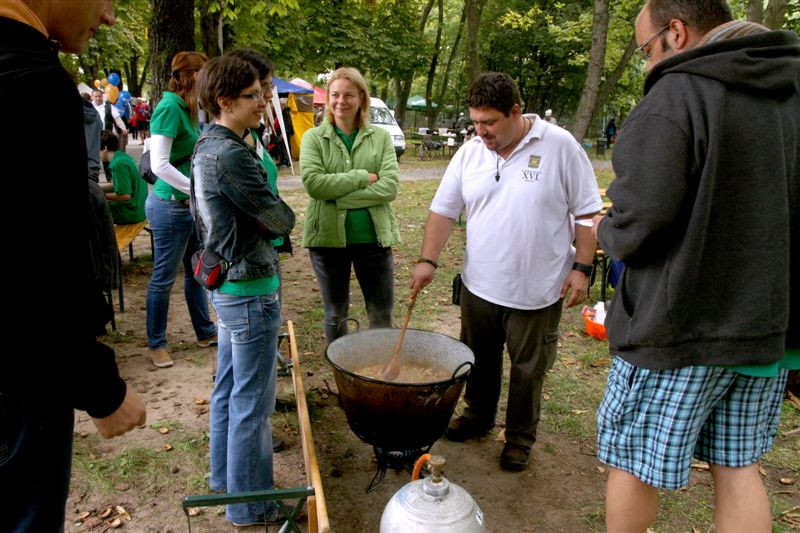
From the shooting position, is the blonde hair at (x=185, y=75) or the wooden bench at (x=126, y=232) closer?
the blonde hair at (x=185, y=75)

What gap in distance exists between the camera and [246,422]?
2805 mm

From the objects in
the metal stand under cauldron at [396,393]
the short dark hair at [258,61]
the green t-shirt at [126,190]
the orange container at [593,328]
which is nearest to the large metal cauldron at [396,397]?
the metal stand under cauldron at [396,393]

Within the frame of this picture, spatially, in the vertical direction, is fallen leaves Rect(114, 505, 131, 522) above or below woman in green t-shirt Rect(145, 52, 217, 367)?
below

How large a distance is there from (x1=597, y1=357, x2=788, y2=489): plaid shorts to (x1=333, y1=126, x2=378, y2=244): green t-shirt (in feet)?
6.78

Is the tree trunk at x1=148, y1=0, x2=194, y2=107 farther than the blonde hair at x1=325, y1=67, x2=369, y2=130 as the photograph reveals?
Yes

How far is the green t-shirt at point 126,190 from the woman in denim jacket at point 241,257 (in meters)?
4.02

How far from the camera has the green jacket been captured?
12.4ft

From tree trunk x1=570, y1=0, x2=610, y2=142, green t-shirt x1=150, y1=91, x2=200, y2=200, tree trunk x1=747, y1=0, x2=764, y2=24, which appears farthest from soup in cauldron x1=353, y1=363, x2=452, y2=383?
tree trunk x1=570, y1=0, x2=610, y2=142

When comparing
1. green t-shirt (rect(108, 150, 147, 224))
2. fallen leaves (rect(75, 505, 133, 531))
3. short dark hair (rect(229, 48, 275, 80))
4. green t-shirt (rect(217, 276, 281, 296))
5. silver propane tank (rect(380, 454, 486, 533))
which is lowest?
fallen leaves (rect(75, 505, 133, 531))

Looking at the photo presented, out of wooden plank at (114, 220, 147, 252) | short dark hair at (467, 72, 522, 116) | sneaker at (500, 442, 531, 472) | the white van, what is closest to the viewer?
short dark hair at (467, 72, 522, 116)

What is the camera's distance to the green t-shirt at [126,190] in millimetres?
6215

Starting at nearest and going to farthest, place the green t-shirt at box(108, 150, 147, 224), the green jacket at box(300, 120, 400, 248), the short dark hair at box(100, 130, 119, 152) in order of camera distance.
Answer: the green jacket at box(300, 120, 400, 248)
the green t-shirt at box(108, 150, 147, 224)
the short dark hair at box(100, 130, 119, 152)

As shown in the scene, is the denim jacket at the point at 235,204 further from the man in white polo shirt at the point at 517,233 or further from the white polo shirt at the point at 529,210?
the white polo shirt at the point at 529,210

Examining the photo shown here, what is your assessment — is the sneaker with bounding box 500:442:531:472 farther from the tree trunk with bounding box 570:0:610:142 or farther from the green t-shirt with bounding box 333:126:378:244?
the tree trunk with bounding box 570:0:610:142
